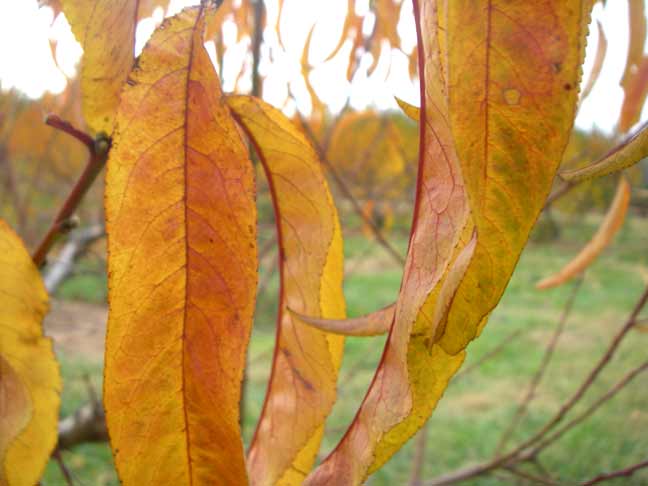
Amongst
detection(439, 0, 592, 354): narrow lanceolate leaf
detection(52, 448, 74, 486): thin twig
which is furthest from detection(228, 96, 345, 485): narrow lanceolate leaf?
detection(52, 448, 74, 486): thin twig

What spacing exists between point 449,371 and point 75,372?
276cm

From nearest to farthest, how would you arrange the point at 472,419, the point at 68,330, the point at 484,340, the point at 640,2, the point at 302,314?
the point at 302,314 → the point at 640,2 → the point at 472,419 → the point at 68,330 → the point at 484,340

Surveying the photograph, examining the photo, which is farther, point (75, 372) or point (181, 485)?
point (75, 372)

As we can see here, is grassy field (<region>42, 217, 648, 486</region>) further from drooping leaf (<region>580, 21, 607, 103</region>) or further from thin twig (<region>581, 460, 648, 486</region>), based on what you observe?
drooping leaf (<region>580, 21, 607, 103</region>)

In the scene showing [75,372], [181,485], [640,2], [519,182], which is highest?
[640,2]

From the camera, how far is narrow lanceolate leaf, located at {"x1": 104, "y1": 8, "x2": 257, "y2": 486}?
0.22m

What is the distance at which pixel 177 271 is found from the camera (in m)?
0.23

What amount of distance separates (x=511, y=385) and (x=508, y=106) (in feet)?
9.81

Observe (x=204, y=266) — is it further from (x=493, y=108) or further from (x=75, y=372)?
(x=75, y=372)

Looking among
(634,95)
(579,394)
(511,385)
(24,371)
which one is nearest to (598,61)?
(634,95)

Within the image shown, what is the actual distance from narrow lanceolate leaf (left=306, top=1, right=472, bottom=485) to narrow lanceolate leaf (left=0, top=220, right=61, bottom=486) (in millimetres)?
121

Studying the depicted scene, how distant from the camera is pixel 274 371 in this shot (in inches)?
11.4

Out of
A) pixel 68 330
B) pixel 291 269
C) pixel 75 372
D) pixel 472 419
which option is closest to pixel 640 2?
pixel 291 269

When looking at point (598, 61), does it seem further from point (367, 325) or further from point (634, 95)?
point (367, 325)
